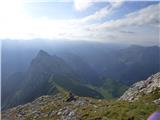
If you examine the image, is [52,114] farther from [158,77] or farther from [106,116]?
[158,77]

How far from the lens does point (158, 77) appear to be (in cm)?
9494

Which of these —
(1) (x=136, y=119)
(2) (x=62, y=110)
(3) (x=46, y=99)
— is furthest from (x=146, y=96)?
(3) (x=46, y=99)

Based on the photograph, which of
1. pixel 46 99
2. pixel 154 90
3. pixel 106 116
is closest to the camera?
pixel 106 116

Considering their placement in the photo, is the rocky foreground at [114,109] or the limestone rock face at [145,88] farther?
the limestone rock face at [145,88]

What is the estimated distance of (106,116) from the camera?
185 ft

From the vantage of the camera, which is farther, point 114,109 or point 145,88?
point 145,88

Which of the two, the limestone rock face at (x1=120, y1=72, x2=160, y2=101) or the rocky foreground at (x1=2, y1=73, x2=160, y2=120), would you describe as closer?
the rocky foreground at (x1=2, y1=73, x2=160, y2=120)

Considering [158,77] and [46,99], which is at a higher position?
[158,77]

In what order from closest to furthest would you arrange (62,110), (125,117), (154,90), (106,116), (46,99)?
(125,117)
(106,116)
(62,110)
(154,90)
(46,99)

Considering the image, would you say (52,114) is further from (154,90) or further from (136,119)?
(136,119)

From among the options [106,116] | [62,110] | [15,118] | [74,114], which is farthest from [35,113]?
[106,116]

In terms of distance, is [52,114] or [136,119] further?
[52,114]

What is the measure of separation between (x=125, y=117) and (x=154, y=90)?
3566 centimetres

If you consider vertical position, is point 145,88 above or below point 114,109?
below
